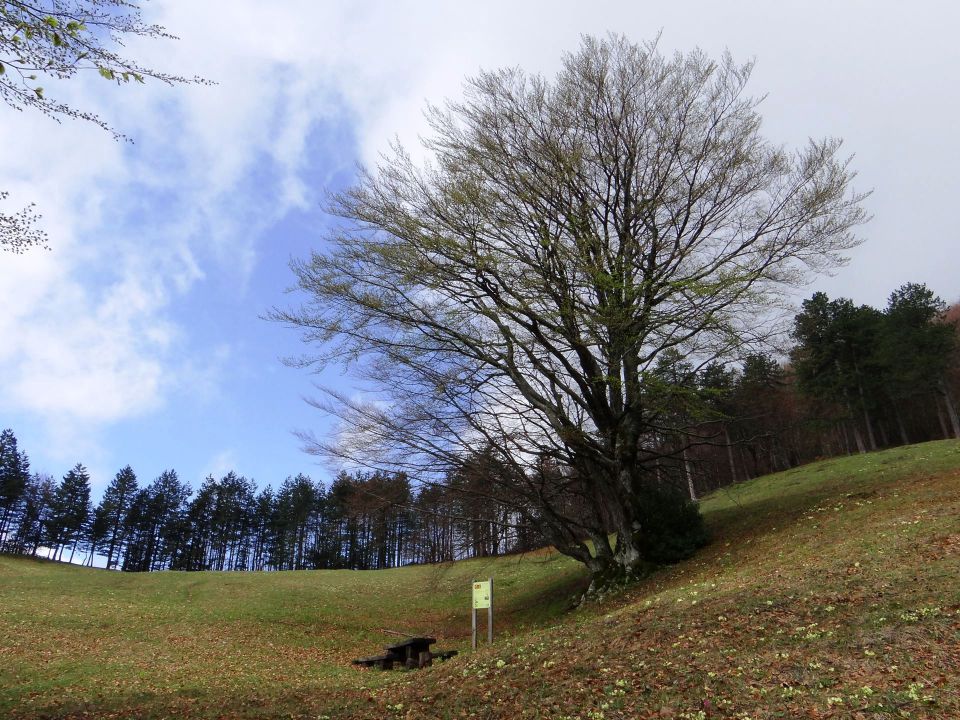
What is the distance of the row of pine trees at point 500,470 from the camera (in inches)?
578

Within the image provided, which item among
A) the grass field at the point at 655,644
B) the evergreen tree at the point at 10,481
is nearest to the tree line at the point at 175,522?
the evergreen tree at the point at 10,481

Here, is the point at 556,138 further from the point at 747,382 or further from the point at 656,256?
the point at 747,382

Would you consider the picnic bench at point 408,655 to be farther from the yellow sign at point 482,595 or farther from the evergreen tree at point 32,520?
the evergreen tree at point 32,520

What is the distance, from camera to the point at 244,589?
26156 millimetres

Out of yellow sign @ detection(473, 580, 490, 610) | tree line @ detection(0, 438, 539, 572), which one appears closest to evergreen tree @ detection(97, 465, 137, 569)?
tree line @ detection(0, 438, 539, 572)

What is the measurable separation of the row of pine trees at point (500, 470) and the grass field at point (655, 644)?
7.36 ft

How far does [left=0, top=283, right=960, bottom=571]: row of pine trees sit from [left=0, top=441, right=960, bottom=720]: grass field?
2.24 meters

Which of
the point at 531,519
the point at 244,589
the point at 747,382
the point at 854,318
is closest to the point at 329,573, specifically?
the point at 244,589

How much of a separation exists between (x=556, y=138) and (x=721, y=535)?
10.8 meters

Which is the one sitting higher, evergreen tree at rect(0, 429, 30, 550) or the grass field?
evergreen tree at rect(0, 429, 30, 550)

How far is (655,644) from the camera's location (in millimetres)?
7875

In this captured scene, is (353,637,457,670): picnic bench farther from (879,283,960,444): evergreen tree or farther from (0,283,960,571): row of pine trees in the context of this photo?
(879,283,960,444): evergreen tree

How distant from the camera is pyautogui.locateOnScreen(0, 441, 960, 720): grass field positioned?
239 inches

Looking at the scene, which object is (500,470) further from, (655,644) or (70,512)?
(70,512)
